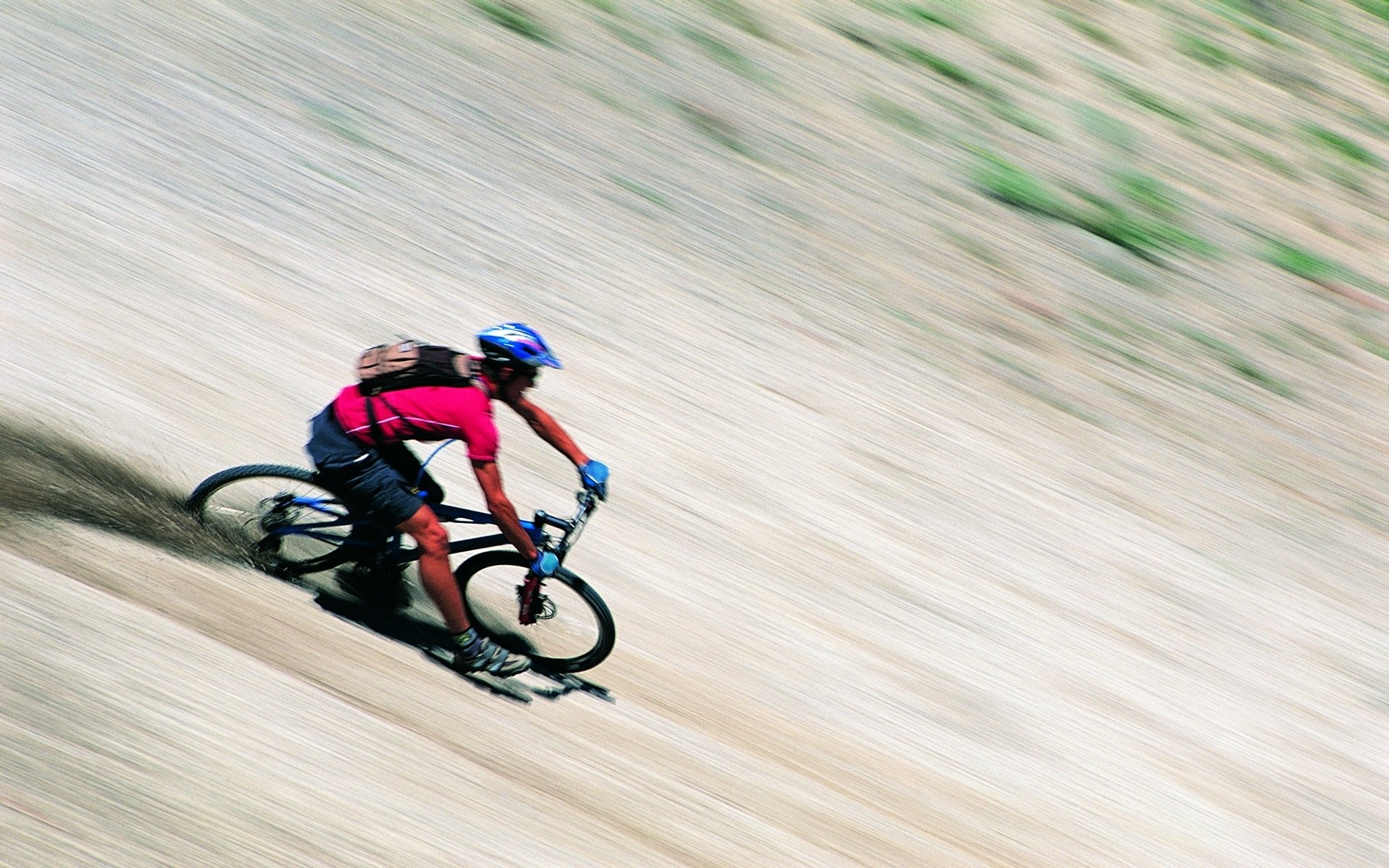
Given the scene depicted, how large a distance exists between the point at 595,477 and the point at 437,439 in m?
0.82

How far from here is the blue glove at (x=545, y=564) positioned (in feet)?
19.0

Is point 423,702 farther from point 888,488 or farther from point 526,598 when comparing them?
point 888,488

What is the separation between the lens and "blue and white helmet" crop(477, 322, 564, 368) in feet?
17.7

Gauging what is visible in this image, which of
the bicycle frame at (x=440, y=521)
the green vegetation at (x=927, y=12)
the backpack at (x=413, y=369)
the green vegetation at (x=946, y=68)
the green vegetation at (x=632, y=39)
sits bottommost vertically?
the bicycle frame at (x=440, y=521)

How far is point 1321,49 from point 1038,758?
401 inches

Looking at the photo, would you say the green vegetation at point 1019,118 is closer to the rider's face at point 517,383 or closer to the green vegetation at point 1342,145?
the green vegetation at point 1342,145

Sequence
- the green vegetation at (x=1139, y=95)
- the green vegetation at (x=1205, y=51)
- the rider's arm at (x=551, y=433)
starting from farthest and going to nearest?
the green vegetation at (x=1205, y=51) < the green vegetation at (x=1139, y=95) < the rider's arm at (x=551, y=433)

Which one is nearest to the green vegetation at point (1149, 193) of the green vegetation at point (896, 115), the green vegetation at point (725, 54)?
the green vegetation at point (896, 115)

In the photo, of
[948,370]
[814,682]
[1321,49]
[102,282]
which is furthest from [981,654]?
[1321,49]

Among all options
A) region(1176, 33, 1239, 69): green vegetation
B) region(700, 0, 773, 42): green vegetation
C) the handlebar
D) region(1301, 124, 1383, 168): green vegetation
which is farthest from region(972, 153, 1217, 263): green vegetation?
the handlebar

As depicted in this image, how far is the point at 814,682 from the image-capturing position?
7.03 m

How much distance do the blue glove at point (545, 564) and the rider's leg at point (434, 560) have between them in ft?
1.53

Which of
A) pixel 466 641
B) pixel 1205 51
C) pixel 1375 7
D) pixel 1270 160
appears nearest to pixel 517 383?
pixel 466 641

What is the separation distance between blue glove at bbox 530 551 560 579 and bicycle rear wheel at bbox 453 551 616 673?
42cm
